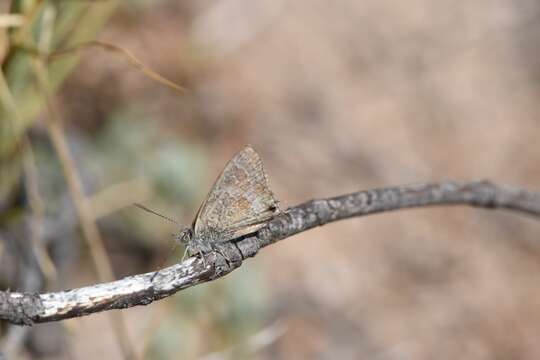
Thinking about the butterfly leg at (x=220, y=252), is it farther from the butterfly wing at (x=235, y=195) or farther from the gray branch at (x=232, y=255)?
the butterfly wing at (x=235, y=195)

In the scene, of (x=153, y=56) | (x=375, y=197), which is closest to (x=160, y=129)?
(x=153, y=56)

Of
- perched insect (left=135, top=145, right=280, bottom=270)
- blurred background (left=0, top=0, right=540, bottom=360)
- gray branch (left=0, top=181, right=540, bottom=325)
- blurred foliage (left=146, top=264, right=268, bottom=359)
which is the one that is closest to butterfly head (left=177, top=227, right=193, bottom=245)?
perched insect (left=135, top=145, right=280, bottom=270)

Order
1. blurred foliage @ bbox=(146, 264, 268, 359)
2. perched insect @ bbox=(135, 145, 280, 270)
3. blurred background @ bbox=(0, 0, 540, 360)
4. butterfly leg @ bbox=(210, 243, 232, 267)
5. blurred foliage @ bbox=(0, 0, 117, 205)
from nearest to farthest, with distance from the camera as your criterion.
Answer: butterfly leg @ bbox=(210, 243, 232, 267) < perched insect @ bbox=(135, 145, 280, 270) < blurred foliage @ bbox=(0, 0, 117, 205) < blurred background @ bbox=(0, 0, 540, 360) < blurred foliage @ bbox=(146, 264, 268, 359)

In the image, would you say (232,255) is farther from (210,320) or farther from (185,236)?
(210,320)

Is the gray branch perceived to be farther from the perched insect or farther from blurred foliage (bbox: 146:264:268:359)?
blurred foliage (bbox: 146:264:268:359)

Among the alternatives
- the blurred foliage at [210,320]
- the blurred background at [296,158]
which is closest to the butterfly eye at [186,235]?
the blurred background at [296,158]

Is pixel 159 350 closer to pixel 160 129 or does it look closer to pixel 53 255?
pixel 53 255
